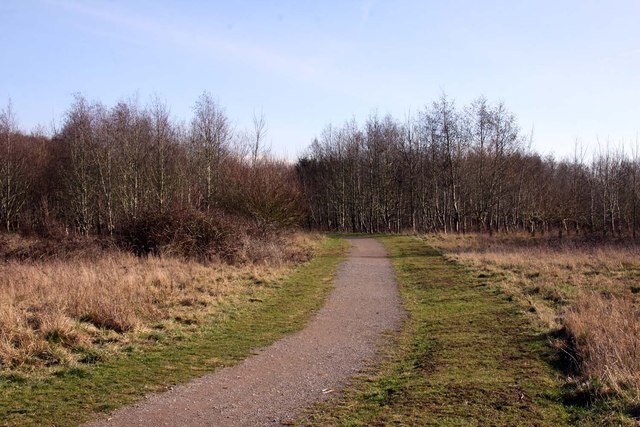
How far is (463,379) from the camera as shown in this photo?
6668 millimetres

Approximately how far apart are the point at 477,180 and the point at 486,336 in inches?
1747

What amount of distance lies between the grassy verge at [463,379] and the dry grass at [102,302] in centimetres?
411

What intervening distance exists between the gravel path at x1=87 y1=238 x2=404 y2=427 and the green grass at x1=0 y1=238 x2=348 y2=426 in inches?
12.2

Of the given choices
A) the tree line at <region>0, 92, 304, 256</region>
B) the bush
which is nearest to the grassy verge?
the bush

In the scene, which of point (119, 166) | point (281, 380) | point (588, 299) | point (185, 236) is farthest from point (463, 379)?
point (119, 166)

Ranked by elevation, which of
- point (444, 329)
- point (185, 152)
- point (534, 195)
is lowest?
point (444, 329)

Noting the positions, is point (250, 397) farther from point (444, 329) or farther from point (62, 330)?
point (444, 329)

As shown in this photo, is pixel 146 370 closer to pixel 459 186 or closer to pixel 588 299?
pixel 588 299

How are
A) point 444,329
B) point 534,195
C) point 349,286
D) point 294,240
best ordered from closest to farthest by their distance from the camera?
point 444,329, point 349,286, point 294,240, point 534,195

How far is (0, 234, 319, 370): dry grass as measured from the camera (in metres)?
7.71

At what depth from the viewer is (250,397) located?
608 cm

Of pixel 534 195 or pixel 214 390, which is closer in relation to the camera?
pixel 214 390

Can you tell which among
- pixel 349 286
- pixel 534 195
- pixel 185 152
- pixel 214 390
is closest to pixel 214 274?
pixel 349 286

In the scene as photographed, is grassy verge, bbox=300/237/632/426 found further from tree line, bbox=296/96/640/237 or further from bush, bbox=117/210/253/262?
tree line, bbox=296/96/640/237
